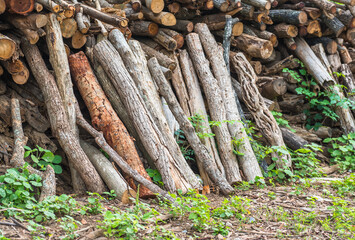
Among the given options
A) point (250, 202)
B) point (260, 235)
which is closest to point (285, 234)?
point (260, 235)

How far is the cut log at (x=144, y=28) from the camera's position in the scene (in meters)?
6.43

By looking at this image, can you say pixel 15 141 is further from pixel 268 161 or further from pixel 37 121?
pixel 268 161

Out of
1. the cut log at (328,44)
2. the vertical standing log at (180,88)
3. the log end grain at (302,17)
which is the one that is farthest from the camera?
the cut log at (328,44)

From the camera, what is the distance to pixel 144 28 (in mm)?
6441

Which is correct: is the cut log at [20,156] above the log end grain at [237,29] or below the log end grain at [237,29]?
below

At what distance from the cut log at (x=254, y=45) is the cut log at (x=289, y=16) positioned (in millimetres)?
680

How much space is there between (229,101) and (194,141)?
1.27 metres

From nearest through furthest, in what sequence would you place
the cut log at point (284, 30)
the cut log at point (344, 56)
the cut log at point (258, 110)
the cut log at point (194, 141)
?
the cut log at point (194, 141), the cut log at point (258, 110), the cut log at point (284, 30), the cut log at point (344, 56)

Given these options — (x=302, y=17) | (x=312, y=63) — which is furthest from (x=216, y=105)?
(x=302, y=17)

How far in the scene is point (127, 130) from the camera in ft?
16.8

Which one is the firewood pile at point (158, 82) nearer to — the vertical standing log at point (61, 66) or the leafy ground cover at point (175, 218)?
the vertical standing log at point (61, 66)

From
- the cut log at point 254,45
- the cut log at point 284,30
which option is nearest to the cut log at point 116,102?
the cut log at point 254,45

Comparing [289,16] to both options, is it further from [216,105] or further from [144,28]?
[144,28]

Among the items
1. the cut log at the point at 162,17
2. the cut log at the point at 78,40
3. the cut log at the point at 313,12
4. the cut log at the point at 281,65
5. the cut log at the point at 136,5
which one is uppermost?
the cut log at the point at 136,5
